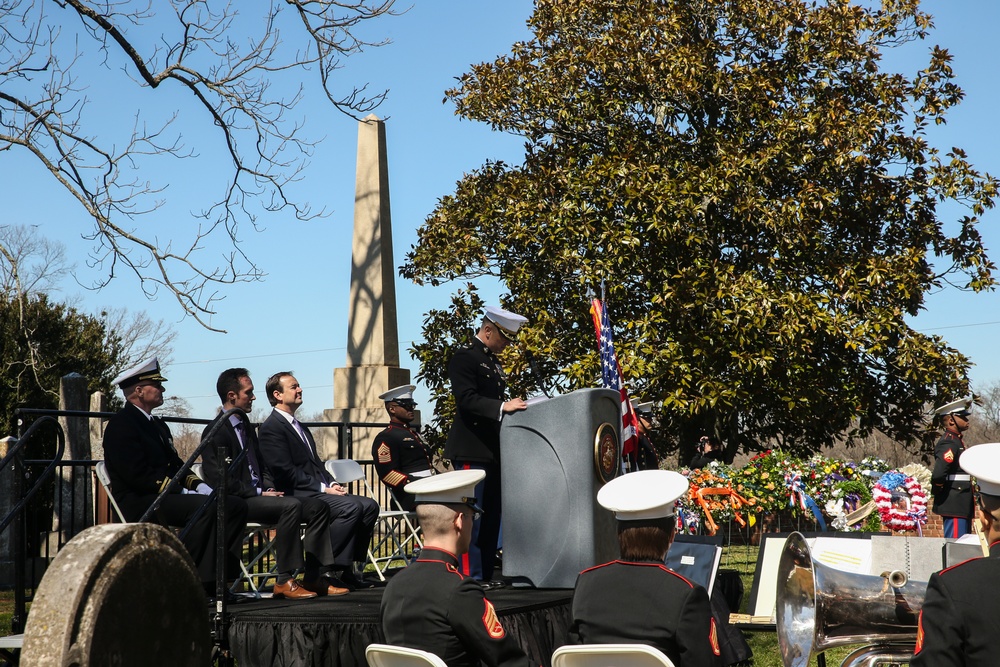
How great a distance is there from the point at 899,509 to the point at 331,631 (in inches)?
193

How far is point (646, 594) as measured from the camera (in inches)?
136

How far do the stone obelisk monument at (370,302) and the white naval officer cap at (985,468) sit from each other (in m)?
Result: 13.9

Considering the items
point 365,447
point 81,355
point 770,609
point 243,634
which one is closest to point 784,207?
point 365,447

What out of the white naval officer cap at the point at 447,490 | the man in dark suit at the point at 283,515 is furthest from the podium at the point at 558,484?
the white naval officer cap at the point at 447,490

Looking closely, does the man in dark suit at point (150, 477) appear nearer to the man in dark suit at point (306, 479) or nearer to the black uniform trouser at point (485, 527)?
the man in dark suit at point (306, 479)

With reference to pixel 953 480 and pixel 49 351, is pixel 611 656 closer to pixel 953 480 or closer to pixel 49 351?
pixel 953 480

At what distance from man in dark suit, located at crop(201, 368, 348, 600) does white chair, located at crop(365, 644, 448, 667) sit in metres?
3.49

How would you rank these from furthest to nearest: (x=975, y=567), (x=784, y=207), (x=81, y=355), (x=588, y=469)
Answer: (x=81, y=355)
(x=784, y=207)
(x=588, y=469)
(x=975, y=567)

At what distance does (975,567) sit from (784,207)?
13641 millimetres

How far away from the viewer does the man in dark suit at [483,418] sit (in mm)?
6984

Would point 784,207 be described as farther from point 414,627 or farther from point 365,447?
point 414,627

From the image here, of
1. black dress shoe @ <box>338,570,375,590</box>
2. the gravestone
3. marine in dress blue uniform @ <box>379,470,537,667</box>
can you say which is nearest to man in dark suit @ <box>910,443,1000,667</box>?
marine in dress blue uniform @ <box>379,470,537,667</box>

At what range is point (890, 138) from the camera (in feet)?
55.7

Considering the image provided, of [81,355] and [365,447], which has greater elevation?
[81,355]
